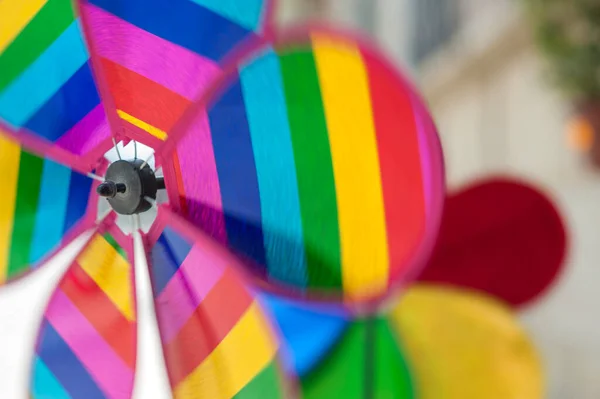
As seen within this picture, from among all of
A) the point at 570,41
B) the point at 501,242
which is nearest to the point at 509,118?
the point at 570,41

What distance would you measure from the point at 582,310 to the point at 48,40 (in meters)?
1.04

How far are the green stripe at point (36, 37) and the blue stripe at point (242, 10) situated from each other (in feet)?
0.22

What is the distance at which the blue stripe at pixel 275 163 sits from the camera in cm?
26

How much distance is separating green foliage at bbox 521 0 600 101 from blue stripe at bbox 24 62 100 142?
927 mm

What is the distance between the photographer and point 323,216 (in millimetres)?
262

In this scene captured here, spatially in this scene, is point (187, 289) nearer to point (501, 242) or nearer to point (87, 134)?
point (87, 134)

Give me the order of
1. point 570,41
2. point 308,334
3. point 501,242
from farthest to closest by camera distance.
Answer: point 570,41, point 501,242, point 308,334

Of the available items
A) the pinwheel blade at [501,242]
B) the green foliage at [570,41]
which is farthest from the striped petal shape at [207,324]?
the green foliage at [570,41]

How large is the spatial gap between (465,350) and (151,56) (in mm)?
281

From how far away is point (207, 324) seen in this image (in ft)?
0.93

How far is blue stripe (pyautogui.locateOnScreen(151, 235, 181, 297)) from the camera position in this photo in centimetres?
29

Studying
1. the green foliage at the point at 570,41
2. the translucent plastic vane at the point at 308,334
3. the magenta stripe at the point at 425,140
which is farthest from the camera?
the green foliage at the point at 570,41

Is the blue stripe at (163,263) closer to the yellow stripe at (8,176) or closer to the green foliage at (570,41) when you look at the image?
the yellow stripe at (8,176)

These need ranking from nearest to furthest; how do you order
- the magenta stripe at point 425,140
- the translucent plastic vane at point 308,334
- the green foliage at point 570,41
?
the magenta stripe at point 425,140
the translucent plastic vane at point 308,334
the green foliage at point 570,41
